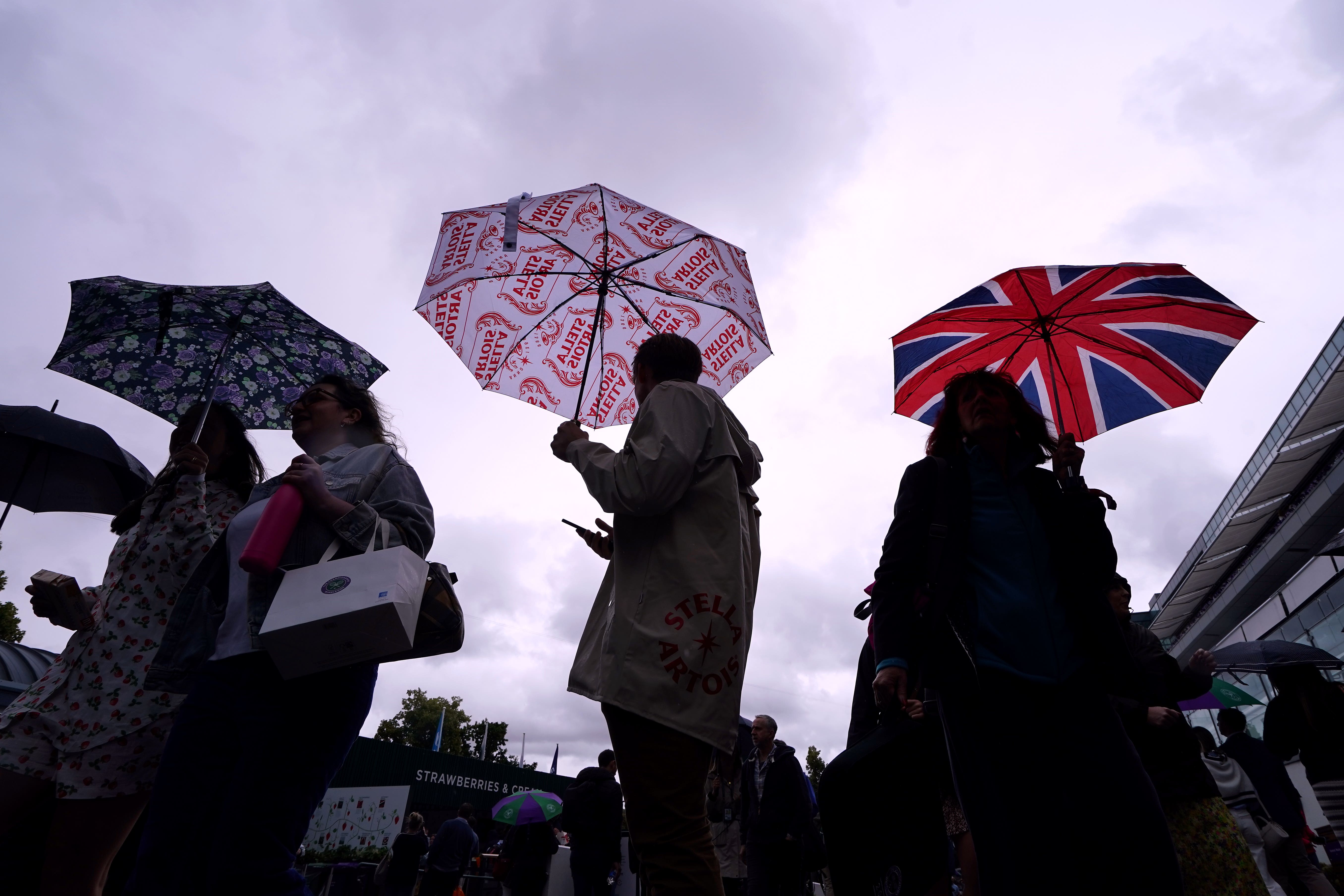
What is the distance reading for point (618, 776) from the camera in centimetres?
195

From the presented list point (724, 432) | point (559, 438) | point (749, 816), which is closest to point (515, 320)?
point (559, 438)

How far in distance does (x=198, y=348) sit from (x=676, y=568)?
3282 millimetres

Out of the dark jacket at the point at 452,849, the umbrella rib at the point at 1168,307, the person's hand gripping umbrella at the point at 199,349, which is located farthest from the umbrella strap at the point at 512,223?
the dark jacket at the point at 452,849

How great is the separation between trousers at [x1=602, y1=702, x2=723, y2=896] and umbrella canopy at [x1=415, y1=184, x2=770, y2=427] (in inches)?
85.2

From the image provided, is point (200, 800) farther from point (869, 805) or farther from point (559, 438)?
point (869, 805)

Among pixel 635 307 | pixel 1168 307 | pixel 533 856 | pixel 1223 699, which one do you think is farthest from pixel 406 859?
pixel 1168 307

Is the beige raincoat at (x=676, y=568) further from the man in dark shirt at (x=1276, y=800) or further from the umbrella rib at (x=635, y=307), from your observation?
the man in dark shirt at (x=1276, y=800)

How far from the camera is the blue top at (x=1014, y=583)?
205 centimetres

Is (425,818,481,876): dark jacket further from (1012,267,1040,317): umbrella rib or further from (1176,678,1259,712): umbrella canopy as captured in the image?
(1012,267,1040,317): umbrella rib

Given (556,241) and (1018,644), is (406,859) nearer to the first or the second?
(556,241)

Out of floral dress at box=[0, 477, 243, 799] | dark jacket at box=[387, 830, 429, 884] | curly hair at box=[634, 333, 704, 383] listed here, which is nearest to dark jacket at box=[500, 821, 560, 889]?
dark jacket at box=[387, 830, 429, 884]

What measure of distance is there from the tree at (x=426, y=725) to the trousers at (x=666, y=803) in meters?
61.6

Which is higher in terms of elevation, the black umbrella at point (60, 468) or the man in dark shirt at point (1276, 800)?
the black umbrella at point (60, 468)

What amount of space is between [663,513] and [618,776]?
696mm
